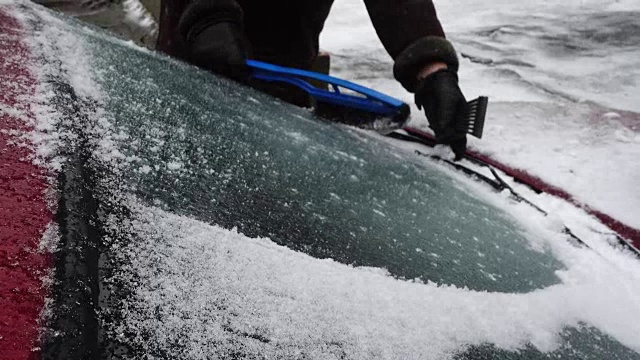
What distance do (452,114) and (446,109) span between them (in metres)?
0.02

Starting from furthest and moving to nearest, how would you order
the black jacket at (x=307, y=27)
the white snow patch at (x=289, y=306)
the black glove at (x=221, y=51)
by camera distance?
1. the black jacket at (x=307, y=27)
2. the black glove at (x=221, y=51)
3. the white snow patch at (x=289, y=306)

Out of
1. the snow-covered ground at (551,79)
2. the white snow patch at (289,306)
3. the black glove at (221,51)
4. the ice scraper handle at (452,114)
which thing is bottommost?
the snow-covered ground at (551,79)

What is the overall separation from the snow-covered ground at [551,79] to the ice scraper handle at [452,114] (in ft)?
0.93

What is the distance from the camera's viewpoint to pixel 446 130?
147cm

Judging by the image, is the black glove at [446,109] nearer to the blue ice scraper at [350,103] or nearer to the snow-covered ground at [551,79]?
the blue ice scraper at [350,103]

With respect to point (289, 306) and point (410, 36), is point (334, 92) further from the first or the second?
point (289, 306)

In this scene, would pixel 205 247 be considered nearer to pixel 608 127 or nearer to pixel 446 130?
pixel 446 130

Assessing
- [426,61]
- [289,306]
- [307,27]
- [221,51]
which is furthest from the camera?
[307,27]

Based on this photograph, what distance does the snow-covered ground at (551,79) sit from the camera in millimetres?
1662

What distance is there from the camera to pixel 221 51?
1.40 metres

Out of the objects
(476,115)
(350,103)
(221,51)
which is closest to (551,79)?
(476,115)

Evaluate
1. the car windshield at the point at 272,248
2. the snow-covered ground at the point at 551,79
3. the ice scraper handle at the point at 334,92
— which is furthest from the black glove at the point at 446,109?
the car windshield at the point at 272,248

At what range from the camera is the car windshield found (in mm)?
397

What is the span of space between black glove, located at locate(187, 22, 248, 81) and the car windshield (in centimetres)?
33
